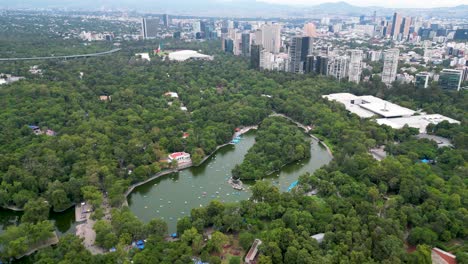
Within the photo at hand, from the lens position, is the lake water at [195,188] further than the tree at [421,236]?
Yes

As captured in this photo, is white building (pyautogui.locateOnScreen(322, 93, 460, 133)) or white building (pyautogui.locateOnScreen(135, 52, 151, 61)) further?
white building (pyautogui.locateOnScreen(135, 52, 151, 61))

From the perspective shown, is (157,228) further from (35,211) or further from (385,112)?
(385,112)

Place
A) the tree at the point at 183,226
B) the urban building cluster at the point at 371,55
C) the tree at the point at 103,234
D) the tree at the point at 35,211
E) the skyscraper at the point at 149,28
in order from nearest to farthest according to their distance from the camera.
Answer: the tree at the point at 103,234 → the tree at the point at 183,226 → the tree at the point at 35,211 → the urban building cluster at the point at 371,55 → the skyscraper at the point at 149,28

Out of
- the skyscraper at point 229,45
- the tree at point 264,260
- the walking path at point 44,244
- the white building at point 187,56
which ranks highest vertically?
the skyscraper at point 229,45

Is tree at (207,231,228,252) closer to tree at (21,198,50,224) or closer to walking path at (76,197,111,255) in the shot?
walking path at (76,197,111,255)

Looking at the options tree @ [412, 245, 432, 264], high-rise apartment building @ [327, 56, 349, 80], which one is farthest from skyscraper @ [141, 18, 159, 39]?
tree @ [412, 245, 432, 264]

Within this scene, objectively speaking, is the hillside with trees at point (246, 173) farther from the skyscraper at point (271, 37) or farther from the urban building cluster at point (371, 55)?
the skyscraper at point (271, 37)

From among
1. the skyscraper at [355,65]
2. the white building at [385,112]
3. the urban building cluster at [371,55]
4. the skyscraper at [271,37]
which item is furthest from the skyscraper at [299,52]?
the skyscraper at [271,37]
